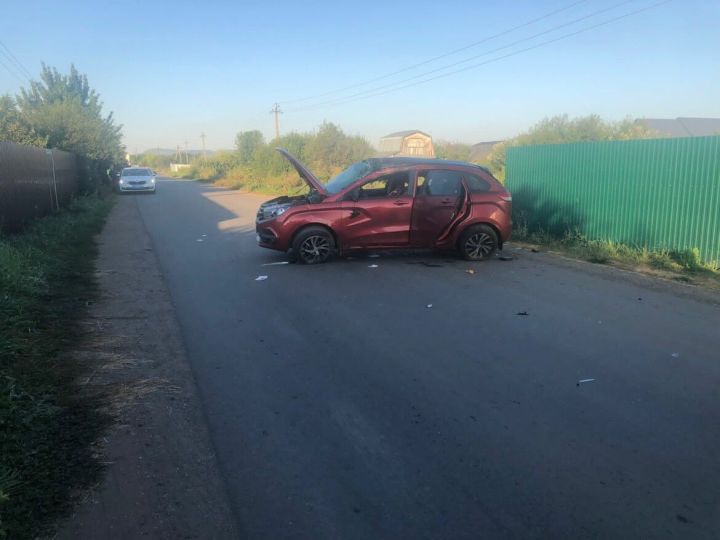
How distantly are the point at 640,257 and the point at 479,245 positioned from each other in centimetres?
287

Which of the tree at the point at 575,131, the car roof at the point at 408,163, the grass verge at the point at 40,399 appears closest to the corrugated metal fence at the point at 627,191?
the car roof at the point at 408,163

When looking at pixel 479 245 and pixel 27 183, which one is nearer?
pixel 479 245

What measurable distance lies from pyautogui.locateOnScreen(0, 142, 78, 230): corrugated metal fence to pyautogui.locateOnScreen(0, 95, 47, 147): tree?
1.78 m

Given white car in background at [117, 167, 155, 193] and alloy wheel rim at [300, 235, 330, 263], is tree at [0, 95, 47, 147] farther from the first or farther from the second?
alloy wheel rim at [300, 235, 330, 263]

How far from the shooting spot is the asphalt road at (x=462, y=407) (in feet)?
9.98

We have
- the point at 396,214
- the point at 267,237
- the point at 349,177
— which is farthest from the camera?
the point at 349,177

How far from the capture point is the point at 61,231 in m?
12.4

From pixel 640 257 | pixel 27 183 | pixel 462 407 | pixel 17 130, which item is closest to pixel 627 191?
pixel 640 257

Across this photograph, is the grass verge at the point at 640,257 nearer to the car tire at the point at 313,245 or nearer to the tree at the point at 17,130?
the car tire at the point at 313,245

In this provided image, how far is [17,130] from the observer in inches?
724

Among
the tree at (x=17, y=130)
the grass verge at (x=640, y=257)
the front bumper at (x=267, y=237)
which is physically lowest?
the grass verge at (x=640, y=257)

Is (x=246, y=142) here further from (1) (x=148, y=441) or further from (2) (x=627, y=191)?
(1) (x=148, y=441)

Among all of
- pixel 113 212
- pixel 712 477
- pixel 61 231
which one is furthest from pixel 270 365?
pixel 113 212

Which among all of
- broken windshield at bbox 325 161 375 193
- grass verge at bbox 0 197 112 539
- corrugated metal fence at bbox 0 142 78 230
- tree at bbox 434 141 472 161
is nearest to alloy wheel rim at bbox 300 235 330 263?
broken windshield at bbox 325 161 375 193
